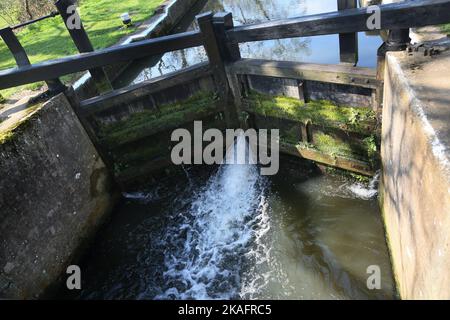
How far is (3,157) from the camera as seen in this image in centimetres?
426

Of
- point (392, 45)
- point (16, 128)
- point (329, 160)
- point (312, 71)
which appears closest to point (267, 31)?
point (312, 71)

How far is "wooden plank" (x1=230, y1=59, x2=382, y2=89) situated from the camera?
4.18 meters

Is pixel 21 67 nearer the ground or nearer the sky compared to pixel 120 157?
nearer the sky

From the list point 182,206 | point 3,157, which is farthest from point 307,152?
point 3,157

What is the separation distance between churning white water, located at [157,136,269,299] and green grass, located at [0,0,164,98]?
424cm

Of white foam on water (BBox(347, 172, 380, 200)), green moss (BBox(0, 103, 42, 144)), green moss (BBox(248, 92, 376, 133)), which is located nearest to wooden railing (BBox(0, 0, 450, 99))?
green moss (BBox(0, 103, 42, 144))

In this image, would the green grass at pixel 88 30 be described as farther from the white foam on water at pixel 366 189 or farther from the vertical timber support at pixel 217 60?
the white foam on water at pixel 366 189

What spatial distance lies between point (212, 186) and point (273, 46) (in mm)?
4970

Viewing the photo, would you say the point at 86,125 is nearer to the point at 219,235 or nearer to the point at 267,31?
the point at 219,235

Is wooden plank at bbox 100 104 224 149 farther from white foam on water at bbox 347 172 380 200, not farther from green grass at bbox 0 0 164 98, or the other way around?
white foam on water at bbox 347 172 380 200

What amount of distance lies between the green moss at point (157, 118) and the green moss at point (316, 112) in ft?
2.84

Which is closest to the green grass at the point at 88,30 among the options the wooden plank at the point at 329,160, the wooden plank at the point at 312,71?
the wooden plank at the point at 312,71

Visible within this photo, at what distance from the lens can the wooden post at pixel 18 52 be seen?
16.4 ft
